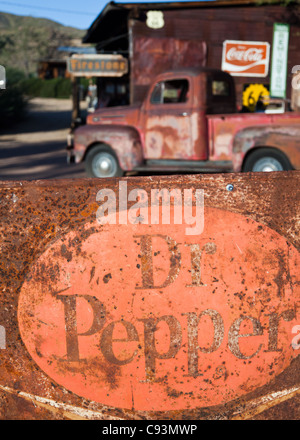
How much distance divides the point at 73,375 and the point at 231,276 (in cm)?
64

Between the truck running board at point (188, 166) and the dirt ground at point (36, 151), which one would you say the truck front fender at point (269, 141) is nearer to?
the truck running board at point (188, 166)

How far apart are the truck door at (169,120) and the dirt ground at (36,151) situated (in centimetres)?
244

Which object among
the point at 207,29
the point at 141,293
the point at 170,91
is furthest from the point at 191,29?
the point at 141,293

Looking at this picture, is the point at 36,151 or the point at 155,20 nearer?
the point at 155,20

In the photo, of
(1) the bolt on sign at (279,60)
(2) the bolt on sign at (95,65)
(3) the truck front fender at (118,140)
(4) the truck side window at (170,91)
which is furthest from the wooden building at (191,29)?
(4) the truck side window at (170,91)

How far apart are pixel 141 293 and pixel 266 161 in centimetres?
486

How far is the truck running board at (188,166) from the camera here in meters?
6.41

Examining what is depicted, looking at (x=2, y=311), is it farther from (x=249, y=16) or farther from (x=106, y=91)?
(x=106, y=91)

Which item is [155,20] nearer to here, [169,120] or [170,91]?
[170,91]

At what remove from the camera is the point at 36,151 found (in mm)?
13281

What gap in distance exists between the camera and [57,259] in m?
1.44

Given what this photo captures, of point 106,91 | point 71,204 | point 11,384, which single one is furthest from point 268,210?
point 106,91

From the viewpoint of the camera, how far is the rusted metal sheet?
1.44 m

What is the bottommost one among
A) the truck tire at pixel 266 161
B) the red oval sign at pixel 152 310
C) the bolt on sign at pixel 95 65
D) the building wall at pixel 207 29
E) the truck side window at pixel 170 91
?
the red oval sign at pixel 152 310
